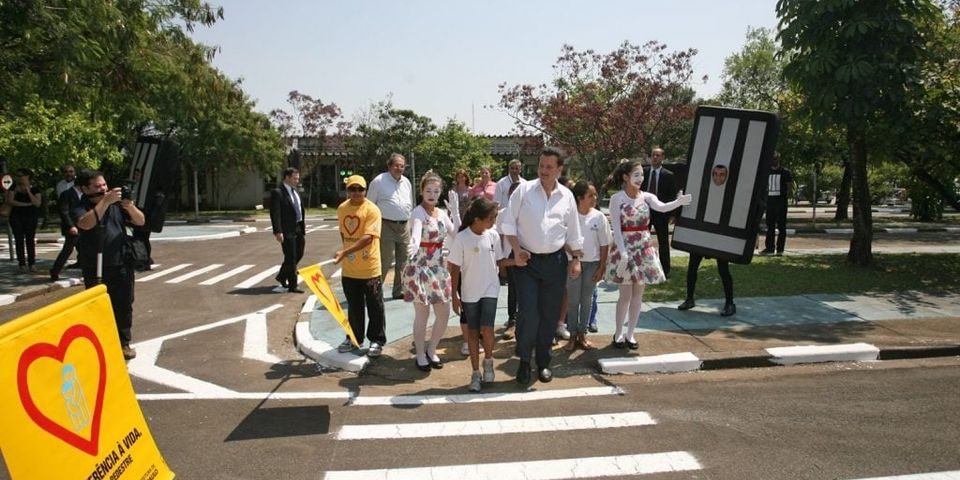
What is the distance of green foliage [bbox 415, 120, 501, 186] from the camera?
39156mm

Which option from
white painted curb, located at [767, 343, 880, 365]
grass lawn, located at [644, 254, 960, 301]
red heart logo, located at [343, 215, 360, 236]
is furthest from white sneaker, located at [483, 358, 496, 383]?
grass lawn, located at [644, 254, 960, 301]

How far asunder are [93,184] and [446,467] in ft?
15.6

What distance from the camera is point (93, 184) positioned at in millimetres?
6516

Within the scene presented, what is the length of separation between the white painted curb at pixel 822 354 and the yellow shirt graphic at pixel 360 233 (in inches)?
157

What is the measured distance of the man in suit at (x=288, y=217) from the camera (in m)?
10.1

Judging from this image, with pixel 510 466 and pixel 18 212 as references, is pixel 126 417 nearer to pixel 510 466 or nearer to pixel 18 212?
pixel 510 466

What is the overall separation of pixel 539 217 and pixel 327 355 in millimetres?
2662

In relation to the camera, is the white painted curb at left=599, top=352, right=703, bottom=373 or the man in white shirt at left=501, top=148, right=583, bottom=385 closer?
the man in white shirt at left=501, top=148, right=583, bottom=385

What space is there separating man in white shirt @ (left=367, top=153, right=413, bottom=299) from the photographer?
108 inches

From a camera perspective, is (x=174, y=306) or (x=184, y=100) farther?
(x=184, y=100)

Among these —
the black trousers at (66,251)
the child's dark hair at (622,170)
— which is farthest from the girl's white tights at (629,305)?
the black trousers at (66,251)

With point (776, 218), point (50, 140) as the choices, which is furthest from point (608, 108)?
point (50, 140)

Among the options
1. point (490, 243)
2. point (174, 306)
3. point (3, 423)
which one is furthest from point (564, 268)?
point (174, 306)

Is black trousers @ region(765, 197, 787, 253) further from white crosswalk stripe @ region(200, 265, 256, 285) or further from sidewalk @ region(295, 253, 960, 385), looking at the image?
white crosswalk stripe @ region(200, 265, 256, 285)
